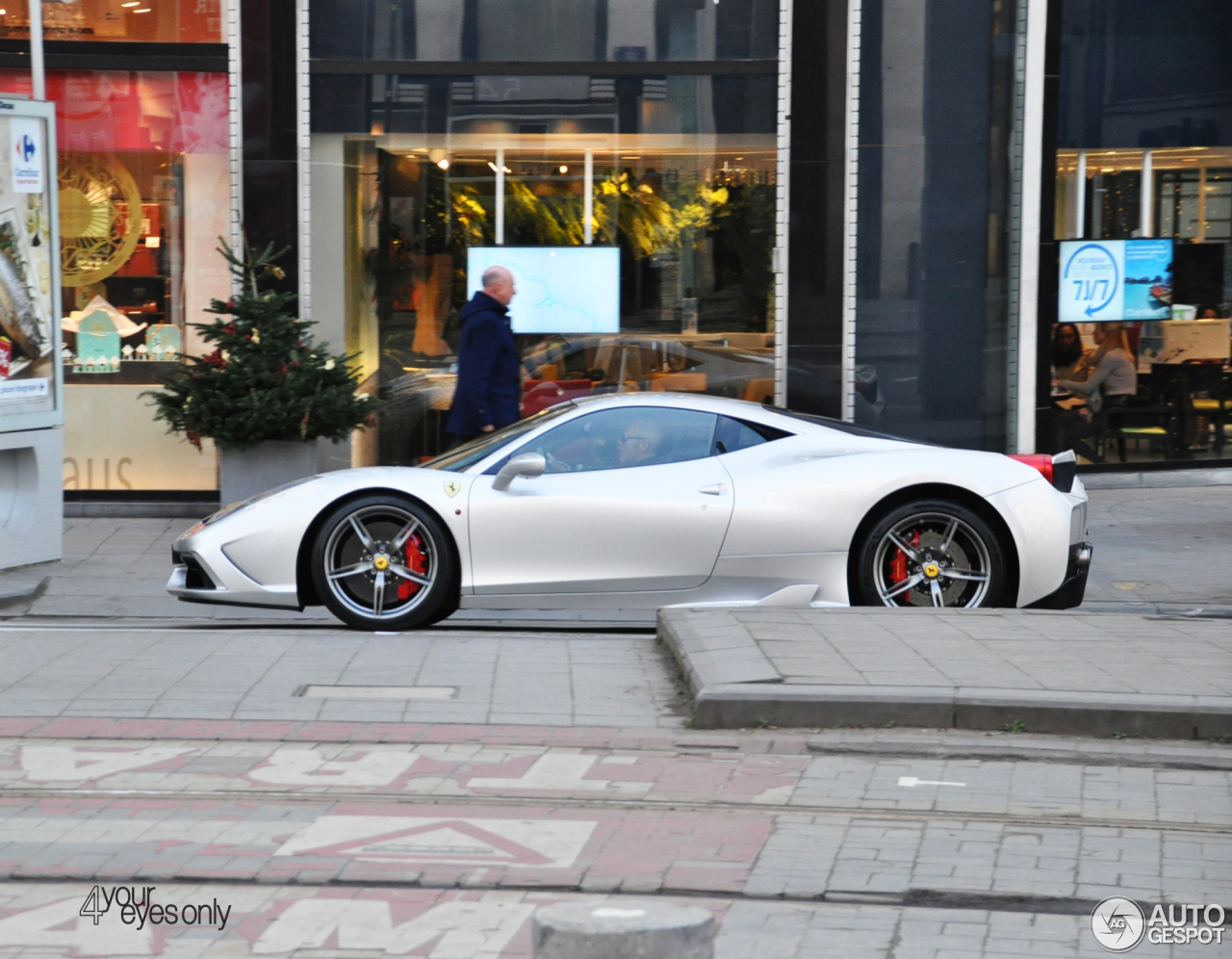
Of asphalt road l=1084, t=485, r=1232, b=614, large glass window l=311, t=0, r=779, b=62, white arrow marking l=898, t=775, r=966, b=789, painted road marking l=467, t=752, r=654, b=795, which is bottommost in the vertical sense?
asphalt road l=1084, t=485, r=1232, b=614

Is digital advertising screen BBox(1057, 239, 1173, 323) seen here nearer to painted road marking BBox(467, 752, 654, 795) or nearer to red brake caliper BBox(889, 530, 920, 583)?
red brake caliper BBox(889, 530, 920, 583)

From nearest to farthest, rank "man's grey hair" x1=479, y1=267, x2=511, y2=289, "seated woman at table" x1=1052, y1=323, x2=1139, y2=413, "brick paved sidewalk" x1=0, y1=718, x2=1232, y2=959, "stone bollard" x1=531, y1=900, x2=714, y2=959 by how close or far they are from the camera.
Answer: "stone bollard" x1=531, y1=900, x2=714, y2=959 → "brick paved sidewalk" x1=0, y1=718, x2=1232, y2=959 → "man's grey hair" x1=479, y1=267, x2=511, y2=289 → "seated woman at table" x1=1052, y1=323, x2=1139, y2=413

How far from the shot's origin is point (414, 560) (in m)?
7.84

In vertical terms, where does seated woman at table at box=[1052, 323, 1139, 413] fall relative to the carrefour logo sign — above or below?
below

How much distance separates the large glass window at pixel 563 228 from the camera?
13070 millimetres

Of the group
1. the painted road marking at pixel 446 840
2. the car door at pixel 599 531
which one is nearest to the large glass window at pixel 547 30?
the car door at pixel 599 531

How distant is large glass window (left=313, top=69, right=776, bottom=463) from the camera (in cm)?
1307

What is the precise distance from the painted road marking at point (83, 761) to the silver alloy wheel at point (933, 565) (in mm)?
3647

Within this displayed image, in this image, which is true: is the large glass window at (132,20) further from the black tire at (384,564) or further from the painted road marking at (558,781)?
the painted road marking at (558,781)

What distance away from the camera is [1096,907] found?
13.6ft

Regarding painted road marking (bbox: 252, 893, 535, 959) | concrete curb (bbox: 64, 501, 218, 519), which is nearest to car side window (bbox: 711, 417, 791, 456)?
painted road marking (bbox: 252, 893, 535, 959)

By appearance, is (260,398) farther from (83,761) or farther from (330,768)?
(330,768)

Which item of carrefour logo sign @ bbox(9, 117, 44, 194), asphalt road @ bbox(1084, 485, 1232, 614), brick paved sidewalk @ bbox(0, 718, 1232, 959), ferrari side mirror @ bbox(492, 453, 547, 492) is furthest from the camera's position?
→ carrefour logo sign @ bbox(9, 117, 44, 194)

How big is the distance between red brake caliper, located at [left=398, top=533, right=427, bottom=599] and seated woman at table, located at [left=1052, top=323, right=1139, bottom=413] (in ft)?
25.5
